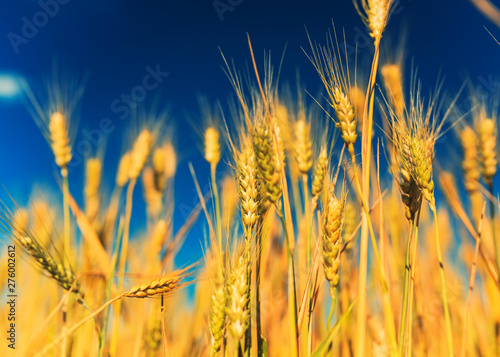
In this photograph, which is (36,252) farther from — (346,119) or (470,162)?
(470,162)

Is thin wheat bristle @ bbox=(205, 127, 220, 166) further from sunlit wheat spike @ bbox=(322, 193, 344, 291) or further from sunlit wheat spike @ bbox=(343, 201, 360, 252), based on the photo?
sunlit wheat spike @ bbox=(322, 193, 344, 291)

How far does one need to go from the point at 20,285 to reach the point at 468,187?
3367mm

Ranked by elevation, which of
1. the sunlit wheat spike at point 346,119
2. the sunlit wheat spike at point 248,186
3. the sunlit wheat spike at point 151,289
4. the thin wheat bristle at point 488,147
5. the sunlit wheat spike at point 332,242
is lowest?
the sunlit wheat spike at point 151,289

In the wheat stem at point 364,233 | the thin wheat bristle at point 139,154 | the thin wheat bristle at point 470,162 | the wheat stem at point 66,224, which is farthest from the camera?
the thin wheat bristle at point 470,162

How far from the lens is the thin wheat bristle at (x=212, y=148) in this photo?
2254mm

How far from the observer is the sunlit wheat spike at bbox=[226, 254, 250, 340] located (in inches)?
39.1

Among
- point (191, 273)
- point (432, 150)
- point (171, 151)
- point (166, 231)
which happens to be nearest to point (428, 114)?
point (432, 150)

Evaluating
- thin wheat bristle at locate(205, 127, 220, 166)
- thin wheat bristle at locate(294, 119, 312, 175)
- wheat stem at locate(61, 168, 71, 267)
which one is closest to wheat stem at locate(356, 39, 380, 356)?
thin wheat bristle at locate(294, 119, 312, 175)

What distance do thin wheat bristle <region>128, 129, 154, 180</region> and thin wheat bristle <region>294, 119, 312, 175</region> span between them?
1004mm

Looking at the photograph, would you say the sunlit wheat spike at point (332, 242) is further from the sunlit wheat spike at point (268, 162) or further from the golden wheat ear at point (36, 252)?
the golden wheat ear at point (36, 252)

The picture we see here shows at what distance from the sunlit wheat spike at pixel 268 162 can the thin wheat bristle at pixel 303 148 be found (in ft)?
1.07

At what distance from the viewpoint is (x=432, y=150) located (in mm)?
1301

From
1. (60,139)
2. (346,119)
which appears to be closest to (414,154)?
(346,119)

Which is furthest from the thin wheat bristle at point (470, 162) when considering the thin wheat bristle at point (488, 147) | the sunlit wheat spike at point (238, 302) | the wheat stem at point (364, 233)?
the sunlit wheat spike at point (238, 302)
